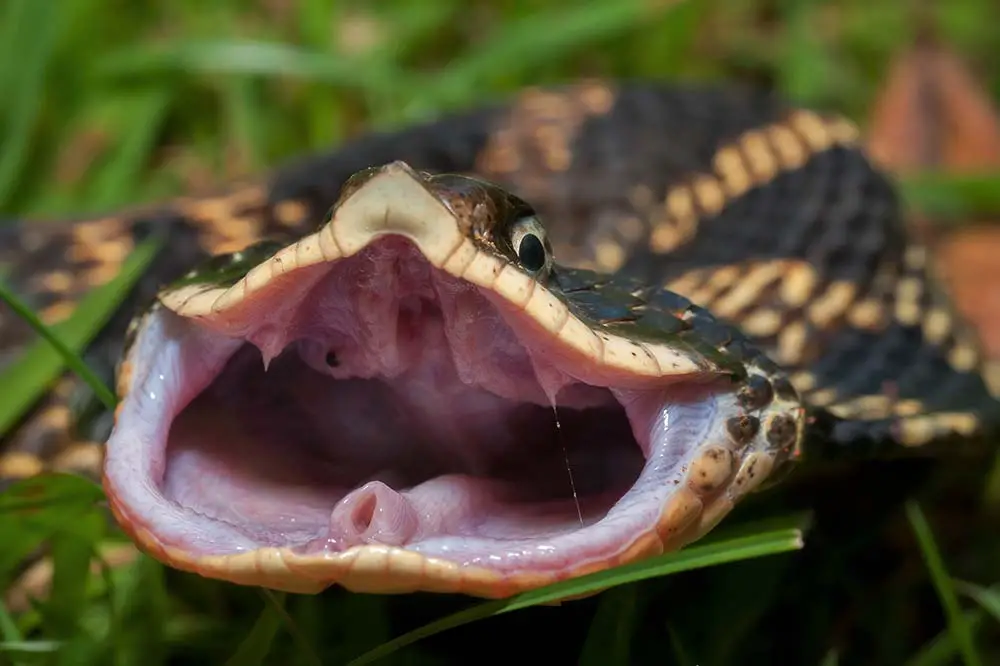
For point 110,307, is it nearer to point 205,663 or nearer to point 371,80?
point 205,663

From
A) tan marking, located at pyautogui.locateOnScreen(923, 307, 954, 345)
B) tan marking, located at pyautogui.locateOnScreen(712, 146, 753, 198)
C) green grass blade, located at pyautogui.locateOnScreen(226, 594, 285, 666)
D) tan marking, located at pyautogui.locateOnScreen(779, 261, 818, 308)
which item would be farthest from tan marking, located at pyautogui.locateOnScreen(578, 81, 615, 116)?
green grass blade, located at pyautogui.locateOnScreen(226, 594, 285, 666)

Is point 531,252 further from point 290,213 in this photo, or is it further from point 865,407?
point 290,213

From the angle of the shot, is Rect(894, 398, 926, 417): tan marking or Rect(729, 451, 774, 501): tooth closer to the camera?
Rect(729, 451, 774, 501): tooth

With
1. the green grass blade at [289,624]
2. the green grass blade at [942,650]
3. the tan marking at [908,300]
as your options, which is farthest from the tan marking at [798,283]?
the green grass blade at [289,624]

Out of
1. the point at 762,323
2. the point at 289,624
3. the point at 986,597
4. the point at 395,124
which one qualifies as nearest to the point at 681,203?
the point at 762,323

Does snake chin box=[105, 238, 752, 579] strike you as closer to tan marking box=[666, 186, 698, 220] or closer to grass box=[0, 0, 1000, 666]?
grass box=[0, 0, 1000, 666]

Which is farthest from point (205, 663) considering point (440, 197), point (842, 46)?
point (842, 46)
